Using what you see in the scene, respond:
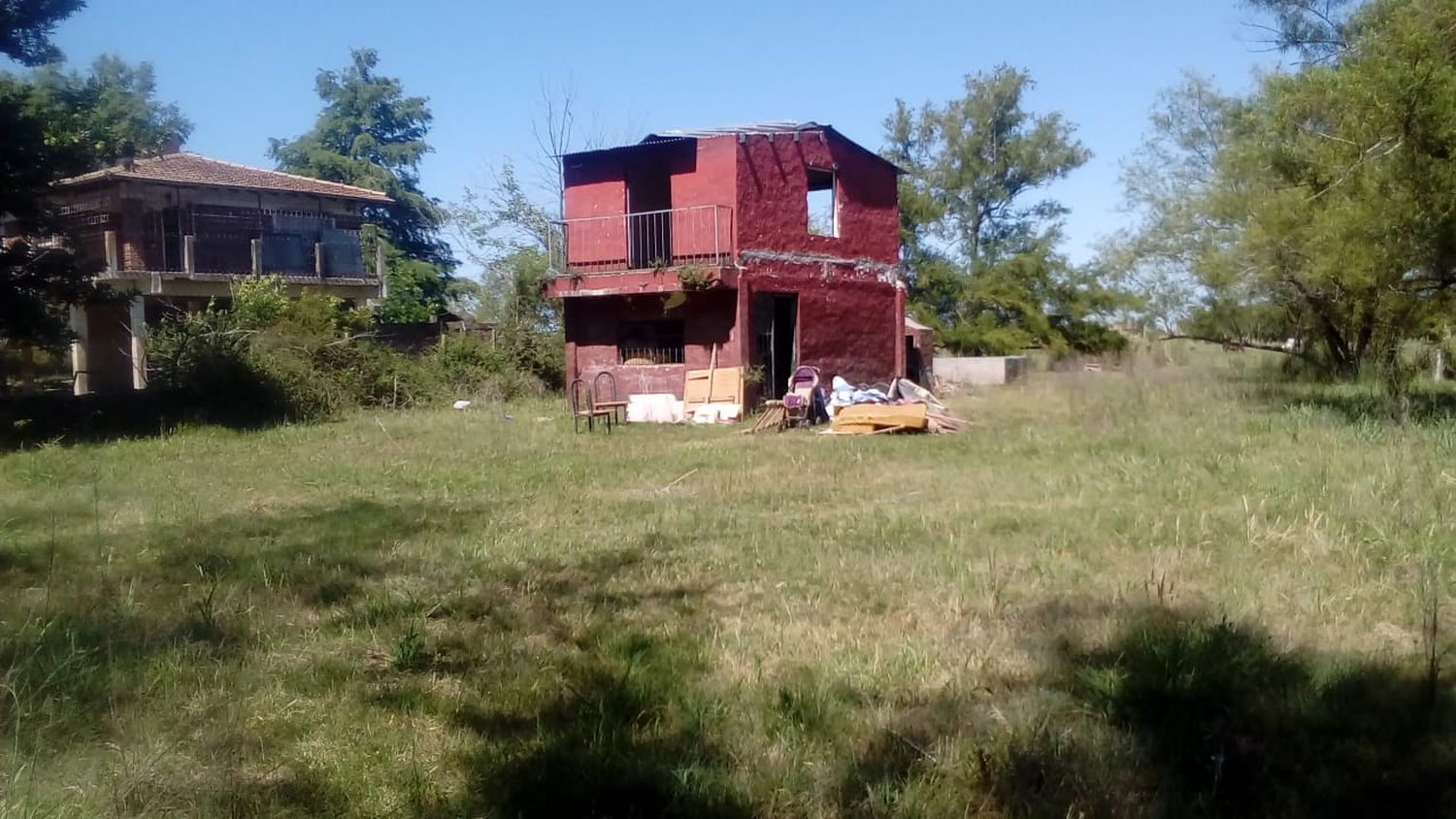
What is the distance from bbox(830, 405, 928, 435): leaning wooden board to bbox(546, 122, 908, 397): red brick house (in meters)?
3.86

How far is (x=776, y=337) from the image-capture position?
2114 cm

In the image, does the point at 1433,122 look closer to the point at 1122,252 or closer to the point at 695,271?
the point at 695,271

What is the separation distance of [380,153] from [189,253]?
20454mm

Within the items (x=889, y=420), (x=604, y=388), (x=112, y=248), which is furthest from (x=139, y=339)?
(x=889, y=420)

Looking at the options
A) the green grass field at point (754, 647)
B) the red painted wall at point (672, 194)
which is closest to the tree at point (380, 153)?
the red painted wall at point (672, 194)

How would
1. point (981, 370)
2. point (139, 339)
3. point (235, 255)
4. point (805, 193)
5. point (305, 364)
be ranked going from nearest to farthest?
point (305, 364) → point (805, 193) → point (139, 339) → point (235, 255) → point (981, 370)

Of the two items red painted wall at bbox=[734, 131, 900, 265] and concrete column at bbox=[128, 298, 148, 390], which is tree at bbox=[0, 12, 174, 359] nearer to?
concrete column at bbox=[128, 298, 148, 390]

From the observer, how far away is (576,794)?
137 inches

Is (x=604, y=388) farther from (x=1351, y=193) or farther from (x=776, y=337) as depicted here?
(x=1351, y=193)

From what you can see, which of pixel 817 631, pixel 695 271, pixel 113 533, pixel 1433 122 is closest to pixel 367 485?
pixel 113 533

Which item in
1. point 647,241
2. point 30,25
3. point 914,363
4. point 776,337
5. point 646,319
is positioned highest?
point 30,25

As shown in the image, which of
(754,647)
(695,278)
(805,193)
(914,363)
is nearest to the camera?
(754,647)

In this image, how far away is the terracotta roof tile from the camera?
77.9ft

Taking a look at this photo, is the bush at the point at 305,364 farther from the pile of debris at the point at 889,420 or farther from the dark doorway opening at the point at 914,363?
the pile of debris at the point at 889,420
